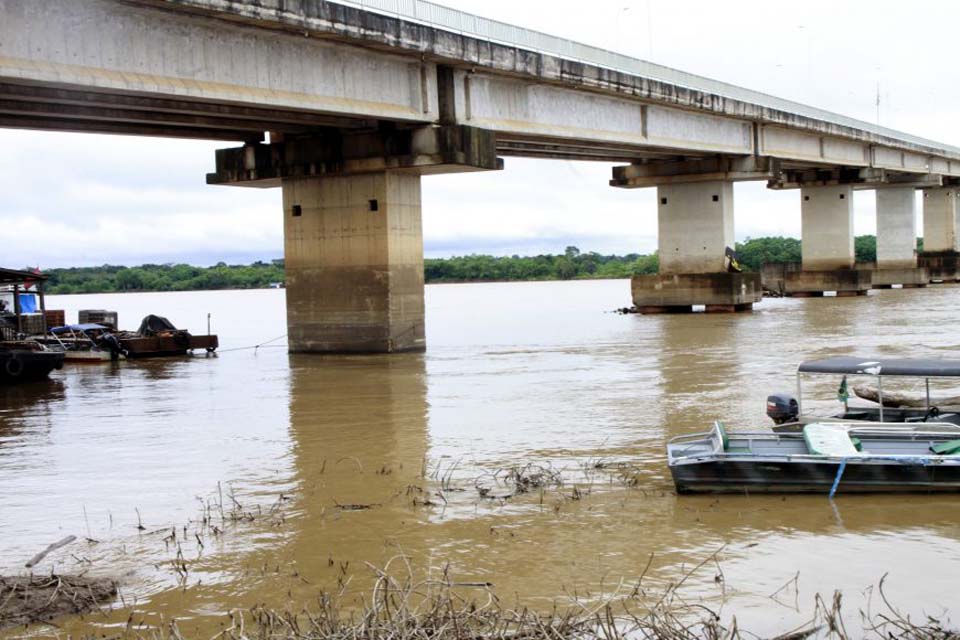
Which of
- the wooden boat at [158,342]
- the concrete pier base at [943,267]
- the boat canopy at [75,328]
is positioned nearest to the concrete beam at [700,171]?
the wooden boat at [158,342]

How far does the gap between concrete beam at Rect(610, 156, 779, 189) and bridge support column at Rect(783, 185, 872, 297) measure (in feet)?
62.9

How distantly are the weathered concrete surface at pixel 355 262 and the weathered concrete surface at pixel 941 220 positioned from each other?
7480 centimetres

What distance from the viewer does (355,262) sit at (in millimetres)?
33781

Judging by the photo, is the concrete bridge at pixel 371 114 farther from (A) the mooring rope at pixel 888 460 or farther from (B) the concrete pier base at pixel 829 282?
(B) the concrete pier base at pixel 829 282

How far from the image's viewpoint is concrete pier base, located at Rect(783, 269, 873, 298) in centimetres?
7031

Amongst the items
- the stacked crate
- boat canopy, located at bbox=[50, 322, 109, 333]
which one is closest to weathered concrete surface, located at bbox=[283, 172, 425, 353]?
boat canopy, located at bbox=[50, 322, 109, 333]

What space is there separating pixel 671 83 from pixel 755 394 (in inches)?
943

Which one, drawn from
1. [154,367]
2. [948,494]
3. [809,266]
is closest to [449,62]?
[154,367]

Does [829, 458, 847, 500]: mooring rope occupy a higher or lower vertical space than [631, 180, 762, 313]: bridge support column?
lower

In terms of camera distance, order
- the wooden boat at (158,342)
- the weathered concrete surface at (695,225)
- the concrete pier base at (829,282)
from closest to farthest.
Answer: the wooden boat at (158,342) → the weathered concrete surface at (695,225) → the concrete pier base at (829,282)

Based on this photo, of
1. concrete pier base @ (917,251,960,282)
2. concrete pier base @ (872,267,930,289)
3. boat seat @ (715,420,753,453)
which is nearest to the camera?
boat seat @ (715,420,753,453)

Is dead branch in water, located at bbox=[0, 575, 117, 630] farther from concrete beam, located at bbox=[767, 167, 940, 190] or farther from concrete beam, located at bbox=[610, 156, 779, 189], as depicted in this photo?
concrete beam, located at bbox=[767, 167, 940, 190]

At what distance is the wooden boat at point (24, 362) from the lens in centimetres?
2947

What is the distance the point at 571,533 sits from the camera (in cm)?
1083
